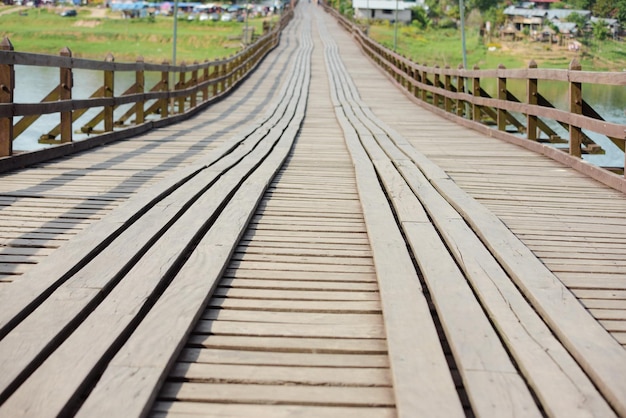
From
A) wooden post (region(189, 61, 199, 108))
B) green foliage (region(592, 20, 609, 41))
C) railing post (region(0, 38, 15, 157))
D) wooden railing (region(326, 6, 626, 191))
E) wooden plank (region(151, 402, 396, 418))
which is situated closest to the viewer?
wooden plank (region(151, 402, 396, 418))

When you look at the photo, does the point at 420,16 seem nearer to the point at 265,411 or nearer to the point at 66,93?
the point at 66,93

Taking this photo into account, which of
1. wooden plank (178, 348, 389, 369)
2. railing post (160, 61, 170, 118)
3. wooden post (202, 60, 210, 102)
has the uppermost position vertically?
wooden post (202, 60, 210, 102)

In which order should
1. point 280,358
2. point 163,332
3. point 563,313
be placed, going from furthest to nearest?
point 563,313
point 163,332
point 280,358

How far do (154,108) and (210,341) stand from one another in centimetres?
1299

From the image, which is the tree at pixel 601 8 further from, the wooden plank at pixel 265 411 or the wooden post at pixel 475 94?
the wooden plank at pixel 265 411

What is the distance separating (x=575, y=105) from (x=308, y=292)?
542 centimetres

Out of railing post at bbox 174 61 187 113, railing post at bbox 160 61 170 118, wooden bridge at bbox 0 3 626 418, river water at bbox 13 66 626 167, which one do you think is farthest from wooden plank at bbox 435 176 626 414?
railing post at bbox 174 61 187 113

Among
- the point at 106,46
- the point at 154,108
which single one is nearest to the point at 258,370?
the point at 154,108

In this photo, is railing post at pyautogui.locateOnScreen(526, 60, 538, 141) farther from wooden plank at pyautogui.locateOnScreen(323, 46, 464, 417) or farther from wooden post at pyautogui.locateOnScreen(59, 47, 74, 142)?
wooden post at pyautogui.locateOnScreen(59, 47, 74, 142)

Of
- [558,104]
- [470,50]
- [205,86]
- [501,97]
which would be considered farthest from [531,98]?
[470,50]

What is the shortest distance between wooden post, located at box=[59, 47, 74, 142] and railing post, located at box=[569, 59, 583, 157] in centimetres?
580

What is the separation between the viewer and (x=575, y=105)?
25.7 feet

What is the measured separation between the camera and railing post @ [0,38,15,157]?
6812mm

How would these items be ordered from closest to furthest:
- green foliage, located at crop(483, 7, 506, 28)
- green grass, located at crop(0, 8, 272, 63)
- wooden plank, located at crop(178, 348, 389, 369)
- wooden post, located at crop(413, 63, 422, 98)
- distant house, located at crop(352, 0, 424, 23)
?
wooden plank, located at crop(178, 348, 389, 369), wooden post, located at crop(413, 63, 422, 98), green grass, located at crop(0, 8, 272, 63), green foliage, located at crop(483, 7, 506, 28), distant house, located at crop(352, 0, 424, 23)
